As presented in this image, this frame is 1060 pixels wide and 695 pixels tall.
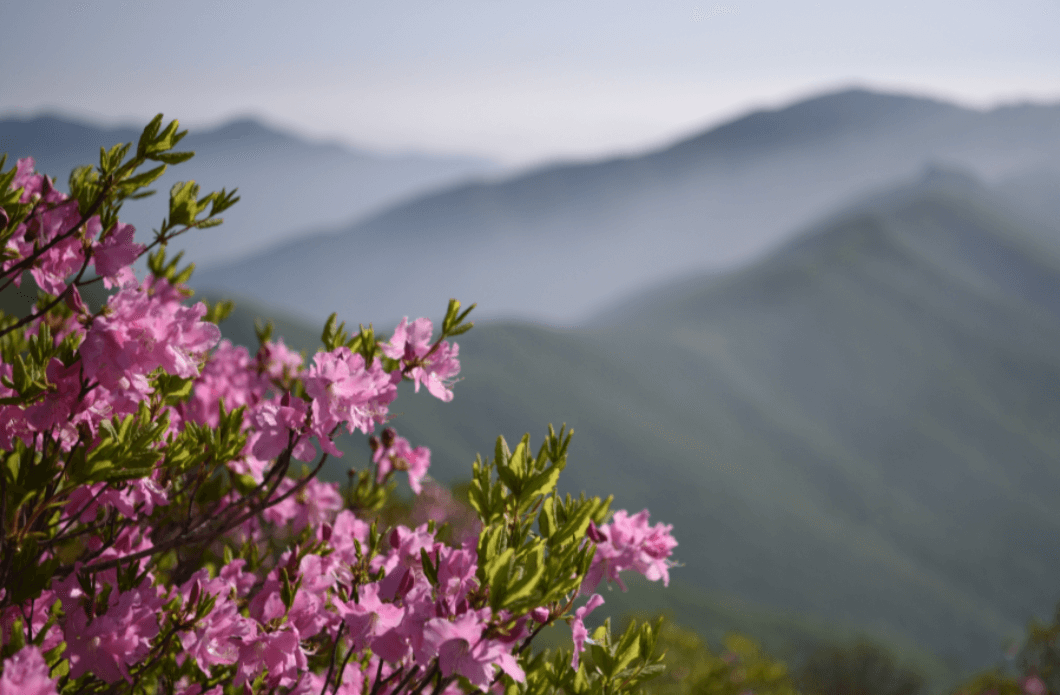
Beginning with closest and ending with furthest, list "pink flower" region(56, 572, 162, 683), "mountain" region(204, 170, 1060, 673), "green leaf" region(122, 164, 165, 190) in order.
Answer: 1. "pink flower" region(56, 572, 162, 683)
2. "green leaf" region(122, 164, 165, 190)
3. "mountain" region(204, 170, 1060, 673)

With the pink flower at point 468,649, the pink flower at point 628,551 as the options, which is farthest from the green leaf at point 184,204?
the pink flower at point 628,551

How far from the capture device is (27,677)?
1.32m

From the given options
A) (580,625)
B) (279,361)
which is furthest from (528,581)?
(279,361)

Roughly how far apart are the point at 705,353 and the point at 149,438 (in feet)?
422

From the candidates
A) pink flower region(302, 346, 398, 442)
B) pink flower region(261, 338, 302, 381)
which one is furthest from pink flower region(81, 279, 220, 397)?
pink flower region(261, 338, 302, 381)

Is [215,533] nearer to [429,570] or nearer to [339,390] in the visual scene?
[339,390]

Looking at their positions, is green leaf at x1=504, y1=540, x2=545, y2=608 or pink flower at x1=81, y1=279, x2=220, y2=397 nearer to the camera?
green leaf at x1=504, y1=540, x2=545, y2=608

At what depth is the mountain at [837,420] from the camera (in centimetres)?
6975

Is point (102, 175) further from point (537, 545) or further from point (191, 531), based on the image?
point (537, 545)

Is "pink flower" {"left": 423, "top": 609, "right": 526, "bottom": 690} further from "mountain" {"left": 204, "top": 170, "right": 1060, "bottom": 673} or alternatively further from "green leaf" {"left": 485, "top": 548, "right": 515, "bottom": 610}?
"mountain" {"left": 204, "top": 170, "right": 1060, "bottom": 673}

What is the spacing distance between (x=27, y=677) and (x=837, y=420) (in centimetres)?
12242

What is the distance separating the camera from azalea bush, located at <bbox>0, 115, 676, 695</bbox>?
1.60 m

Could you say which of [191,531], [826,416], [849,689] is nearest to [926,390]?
[826,416]

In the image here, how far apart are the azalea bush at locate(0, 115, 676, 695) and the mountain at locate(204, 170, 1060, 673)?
45363 mm
